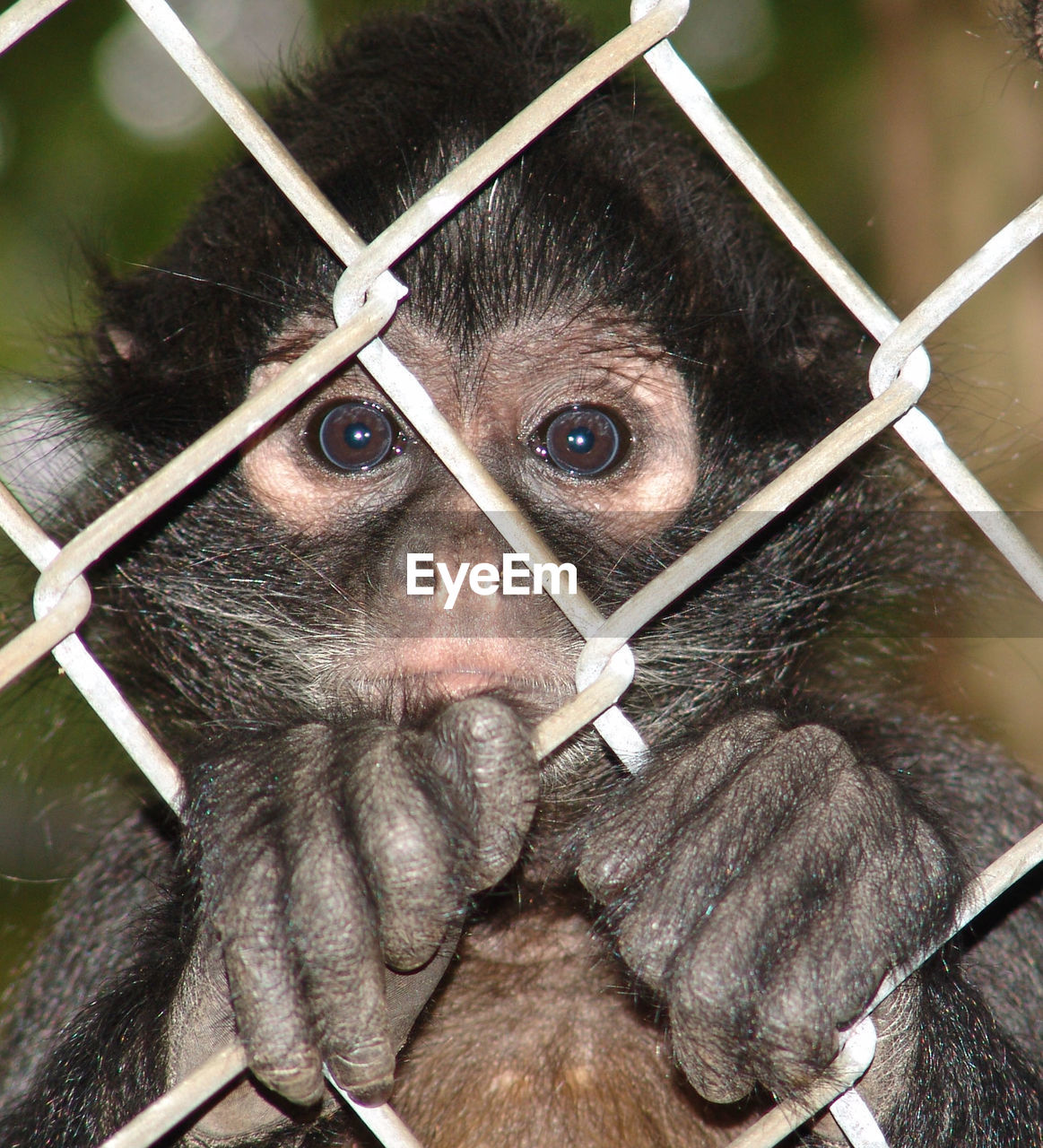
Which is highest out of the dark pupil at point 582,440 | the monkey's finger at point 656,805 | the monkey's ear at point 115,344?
the monkey's ear at point 115,344

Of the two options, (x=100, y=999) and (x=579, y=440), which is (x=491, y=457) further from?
(x=100, y=999)

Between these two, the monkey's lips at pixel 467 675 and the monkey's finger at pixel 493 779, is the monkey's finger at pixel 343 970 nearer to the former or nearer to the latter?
the monkey's finger at pixel 493 779

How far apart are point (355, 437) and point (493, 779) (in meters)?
1.06

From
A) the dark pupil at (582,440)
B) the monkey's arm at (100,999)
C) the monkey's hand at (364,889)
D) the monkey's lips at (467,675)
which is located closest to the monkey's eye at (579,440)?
the dark pupil at (582,440)

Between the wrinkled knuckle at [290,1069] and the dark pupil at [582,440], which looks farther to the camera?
the dark pupil at [582,440]

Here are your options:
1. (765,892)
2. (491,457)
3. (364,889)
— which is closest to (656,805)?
(765,892)

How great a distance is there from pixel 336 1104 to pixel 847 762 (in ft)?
3.12

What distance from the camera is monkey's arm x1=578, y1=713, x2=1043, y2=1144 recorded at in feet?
5.06

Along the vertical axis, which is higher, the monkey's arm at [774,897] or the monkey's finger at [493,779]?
the monkey's finger at [493,779]

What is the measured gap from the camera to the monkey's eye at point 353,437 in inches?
93.0

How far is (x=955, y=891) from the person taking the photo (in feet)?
5.57

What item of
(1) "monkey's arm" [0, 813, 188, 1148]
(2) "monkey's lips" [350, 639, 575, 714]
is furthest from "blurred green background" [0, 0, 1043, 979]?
(2) "monkey's lips" [350, 639, 575, 714]

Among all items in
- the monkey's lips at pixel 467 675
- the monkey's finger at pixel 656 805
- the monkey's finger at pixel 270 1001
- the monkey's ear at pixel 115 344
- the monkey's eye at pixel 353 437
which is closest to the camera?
the monkey's finger at pixel 270 1001

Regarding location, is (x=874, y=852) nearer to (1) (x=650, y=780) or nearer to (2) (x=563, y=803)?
(1) (x=650, y=780)
